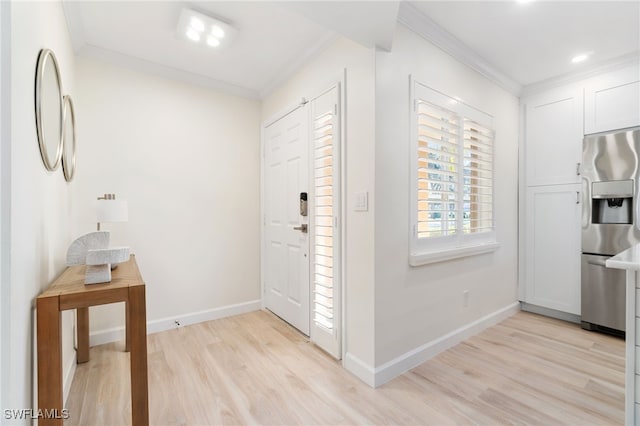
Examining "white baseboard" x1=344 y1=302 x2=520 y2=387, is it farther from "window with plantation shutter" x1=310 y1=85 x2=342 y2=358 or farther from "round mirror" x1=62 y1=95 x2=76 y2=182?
"round mirror" x1=62 y1=95 x2=76 y2=182

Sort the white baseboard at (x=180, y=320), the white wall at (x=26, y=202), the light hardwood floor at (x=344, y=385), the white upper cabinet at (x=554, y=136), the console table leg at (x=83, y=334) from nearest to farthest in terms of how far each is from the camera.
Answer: the white wall at (x=26, y=202), the light hardwood floor at (x=344, y=385), the console table leg at (x=83, y=334), the white baseboard at (x=180, y=320), the white upper cabinet at (x=554, y=136)

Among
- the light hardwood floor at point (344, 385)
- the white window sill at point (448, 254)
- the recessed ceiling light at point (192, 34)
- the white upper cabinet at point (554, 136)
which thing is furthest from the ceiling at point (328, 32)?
the light hardwood floor at point (344, 385)

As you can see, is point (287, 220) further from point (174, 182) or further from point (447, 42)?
point (447, 42)

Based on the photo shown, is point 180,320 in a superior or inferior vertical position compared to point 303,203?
inferior

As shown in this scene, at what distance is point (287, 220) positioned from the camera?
2.84 meters

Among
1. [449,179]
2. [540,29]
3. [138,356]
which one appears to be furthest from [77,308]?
[540,29]

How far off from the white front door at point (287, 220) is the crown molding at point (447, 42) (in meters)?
1.02

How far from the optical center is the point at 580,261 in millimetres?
2773

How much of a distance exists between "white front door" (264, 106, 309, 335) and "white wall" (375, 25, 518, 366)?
827 mm

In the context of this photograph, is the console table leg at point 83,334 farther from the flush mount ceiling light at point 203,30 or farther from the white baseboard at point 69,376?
the flush mount ceiling light at point 203,30

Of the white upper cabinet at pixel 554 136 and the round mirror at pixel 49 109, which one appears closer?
the round mirror at pixel 49 109

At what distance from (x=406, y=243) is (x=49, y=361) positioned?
1928 mm

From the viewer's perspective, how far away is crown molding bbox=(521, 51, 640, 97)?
2529 mm

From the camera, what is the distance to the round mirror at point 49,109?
128cm
